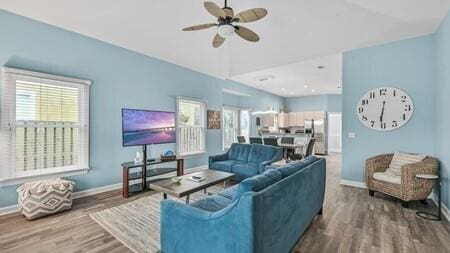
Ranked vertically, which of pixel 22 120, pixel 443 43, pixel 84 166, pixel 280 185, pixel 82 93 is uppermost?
pixel 443 43

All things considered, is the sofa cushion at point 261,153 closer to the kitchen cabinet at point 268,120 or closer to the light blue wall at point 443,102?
the light blue wall at point 443,102

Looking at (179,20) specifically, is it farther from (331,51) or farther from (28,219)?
(28,219)

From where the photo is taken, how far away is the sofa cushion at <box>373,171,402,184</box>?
11.2ft

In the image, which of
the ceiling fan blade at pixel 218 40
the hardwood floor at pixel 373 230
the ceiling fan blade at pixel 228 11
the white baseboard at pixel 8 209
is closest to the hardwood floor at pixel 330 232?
the hardwood floor at pixel 373 230

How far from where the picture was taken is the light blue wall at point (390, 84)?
12.8 ft

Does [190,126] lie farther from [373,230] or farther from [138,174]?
[373,230]

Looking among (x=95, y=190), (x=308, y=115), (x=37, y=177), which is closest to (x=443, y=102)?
(x=95, y=190)

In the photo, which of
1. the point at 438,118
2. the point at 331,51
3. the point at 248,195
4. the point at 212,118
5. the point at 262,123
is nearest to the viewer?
the point at 248,195

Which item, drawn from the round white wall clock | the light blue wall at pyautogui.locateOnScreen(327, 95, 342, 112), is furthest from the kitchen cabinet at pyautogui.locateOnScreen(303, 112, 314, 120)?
the round white wall clock

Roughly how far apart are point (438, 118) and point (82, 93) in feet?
20.6

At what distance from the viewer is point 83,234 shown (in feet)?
8.41

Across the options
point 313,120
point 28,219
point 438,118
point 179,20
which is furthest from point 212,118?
point 313,120

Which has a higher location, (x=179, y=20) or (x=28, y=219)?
(x=179, y=20)

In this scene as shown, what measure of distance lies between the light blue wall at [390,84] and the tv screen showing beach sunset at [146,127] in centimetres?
410
